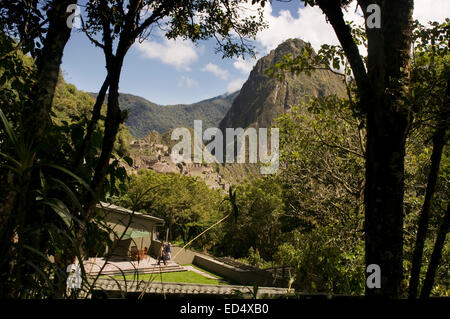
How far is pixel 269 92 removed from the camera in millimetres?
149625

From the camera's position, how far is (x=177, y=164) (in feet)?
307

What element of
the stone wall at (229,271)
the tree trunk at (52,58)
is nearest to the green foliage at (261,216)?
the stone wall at (229,271)

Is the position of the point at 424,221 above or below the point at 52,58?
below

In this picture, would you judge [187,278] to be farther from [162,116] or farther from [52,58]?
[162,116]

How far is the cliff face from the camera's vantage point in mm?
128000

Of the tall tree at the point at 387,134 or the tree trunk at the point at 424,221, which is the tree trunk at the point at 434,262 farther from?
the tall tree at the point at 387,134

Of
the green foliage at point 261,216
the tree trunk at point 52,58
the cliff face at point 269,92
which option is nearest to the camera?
the tree trunk at point 52,58

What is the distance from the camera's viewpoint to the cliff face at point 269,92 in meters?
128

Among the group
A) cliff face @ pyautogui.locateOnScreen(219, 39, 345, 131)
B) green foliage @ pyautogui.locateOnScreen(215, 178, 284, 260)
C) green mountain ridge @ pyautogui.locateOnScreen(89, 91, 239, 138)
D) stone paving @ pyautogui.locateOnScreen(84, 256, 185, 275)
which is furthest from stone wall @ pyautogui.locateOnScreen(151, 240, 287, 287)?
green mountain ridge @ pyautogui.locateOnScreen(89, 91, 239, 138)

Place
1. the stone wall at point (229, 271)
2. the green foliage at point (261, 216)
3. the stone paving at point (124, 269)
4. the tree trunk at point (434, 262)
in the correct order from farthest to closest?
the green foliage at point (261, 216) < the stone wall at point (229, 271) < the tree trunk at point (434, 262) < the stone paving at point (124, 269)

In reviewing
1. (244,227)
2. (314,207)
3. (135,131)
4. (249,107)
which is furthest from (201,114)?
(314,207)

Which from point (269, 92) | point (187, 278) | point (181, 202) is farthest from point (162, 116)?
point (187, 278)
